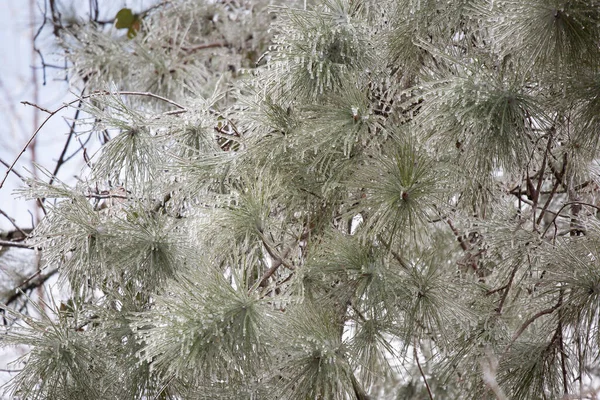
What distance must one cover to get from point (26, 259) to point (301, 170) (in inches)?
53.1

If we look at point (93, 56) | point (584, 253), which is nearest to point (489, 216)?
point (584, 253)

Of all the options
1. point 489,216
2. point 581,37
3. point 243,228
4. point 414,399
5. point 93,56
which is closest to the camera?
point 581,37

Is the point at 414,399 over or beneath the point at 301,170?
beneath

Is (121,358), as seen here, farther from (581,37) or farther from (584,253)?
(581,37)

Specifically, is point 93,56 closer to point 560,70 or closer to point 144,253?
point 144,253

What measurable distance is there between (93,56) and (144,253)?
1076 millimetres

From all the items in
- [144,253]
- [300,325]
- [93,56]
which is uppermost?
[93,56]

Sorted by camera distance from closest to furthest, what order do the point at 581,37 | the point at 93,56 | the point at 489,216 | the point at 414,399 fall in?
the point at 581,37, the point at 489,216, the point at 414,399, the point at 93,56

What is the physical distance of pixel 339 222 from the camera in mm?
1229

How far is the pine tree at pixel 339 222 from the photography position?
3.40ft

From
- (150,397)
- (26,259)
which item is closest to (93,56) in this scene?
(26,259)

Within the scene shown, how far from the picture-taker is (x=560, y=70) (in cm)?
105

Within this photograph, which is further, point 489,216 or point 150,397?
point 489,216

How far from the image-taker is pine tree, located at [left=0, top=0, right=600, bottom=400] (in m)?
1.04
